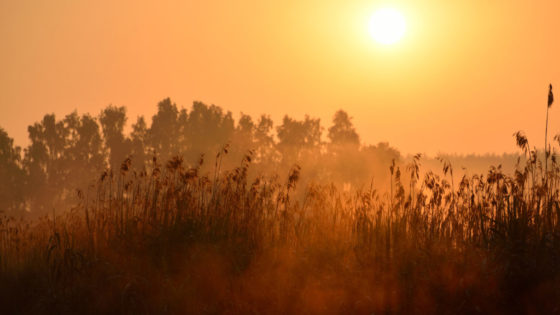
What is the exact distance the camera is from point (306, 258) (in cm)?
662

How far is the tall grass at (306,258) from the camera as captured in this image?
5.70m

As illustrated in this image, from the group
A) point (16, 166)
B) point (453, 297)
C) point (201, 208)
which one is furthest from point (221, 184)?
point (16, 166)

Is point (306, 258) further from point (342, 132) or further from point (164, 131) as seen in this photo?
point (342, 132)

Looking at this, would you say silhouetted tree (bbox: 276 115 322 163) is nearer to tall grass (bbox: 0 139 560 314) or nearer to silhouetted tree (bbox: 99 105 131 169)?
silhouetted tree (bbox: 99 105 131 169)

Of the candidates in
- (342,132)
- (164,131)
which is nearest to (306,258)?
(164,131)

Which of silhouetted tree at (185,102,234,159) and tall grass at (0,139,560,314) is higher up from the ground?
silhouetted tree at (185,102,234,159)

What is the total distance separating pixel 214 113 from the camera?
2435 inches

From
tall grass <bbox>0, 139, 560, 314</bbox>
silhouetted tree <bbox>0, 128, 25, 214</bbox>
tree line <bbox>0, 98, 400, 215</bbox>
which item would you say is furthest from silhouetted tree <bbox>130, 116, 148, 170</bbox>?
tall grass <bbox>0, 139, 560, 314</bbox>

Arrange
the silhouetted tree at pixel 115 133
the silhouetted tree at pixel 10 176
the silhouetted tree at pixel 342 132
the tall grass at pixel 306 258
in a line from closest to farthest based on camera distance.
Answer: the tall grass at pixel 306 258, the silhouetted tree at pixel 10 176, the silhouetted tree at pixel 115 133, the silhouetted tree at pixel 342 132

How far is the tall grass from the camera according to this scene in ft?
18.7

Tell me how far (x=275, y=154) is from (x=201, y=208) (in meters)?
56.9

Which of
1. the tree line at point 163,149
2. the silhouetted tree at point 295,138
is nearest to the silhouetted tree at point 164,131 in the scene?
the tree line at point 163,149

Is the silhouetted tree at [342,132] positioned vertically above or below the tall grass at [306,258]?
above

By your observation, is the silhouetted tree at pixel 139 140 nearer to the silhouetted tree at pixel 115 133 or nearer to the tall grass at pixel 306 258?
the silhouetted tree at pixel 115 133
